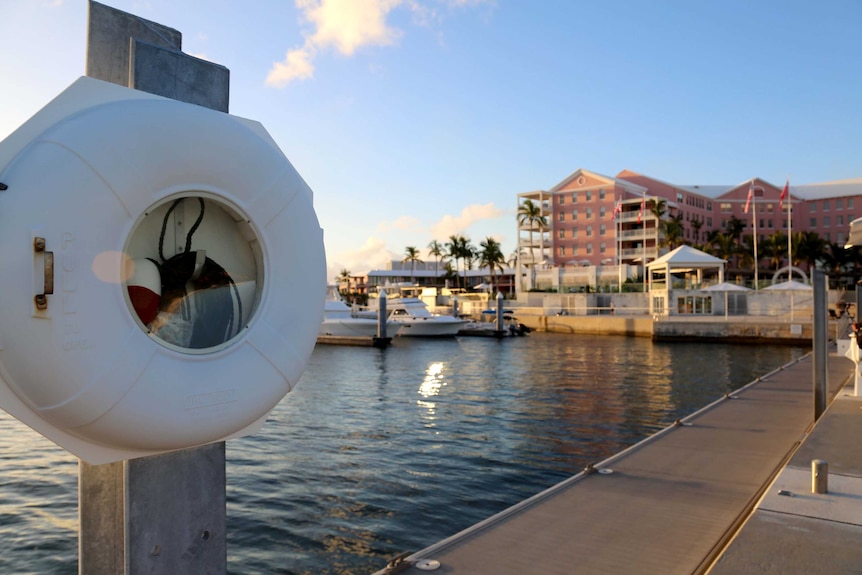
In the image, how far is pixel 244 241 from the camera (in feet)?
6.48

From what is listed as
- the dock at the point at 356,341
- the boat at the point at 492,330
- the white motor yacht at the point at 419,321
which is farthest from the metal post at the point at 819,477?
the boat at the point at 492,330

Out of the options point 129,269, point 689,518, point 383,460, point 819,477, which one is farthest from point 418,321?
point 129,269

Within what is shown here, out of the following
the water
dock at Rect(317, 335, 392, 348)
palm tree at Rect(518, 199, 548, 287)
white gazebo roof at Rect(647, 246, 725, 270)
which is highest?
palm tree at Rect(518, 199, 548, 287)

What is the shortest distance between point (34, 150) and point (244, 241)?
0.64 m

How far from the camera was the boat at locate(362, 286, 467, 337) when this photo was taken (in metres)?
40.2

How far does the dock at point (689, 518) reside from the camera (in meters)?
3.31

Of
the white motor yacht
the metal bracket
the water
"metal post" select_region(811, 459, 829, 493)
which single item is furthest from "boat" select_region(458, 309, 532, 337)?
the metal bracket

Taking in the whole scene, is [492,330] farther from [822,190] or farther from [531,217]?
[822,190]

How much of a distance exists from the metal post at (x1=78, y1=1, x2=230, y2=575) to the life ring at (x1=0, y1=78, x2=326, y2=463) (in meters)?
0.21

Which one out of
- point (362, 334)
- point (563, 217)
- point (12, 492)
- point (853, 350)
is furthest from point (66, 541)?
point (563, 217)

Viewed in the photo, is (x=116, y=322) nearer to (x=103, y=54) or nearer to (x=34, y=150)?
(x=34, y=150)

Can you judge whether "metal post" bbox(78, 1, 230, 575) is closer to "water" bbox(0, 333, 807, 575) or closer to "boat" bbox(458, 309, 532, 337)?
"water" bbox(0, 333, 807, 575)

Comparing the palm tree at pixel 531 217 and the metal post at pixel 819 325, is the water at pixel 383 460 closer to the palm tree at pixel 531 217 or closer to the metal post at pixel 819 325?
the metal post at pixel 819 325

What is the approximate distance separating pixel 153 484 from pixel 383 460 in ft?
27.5
